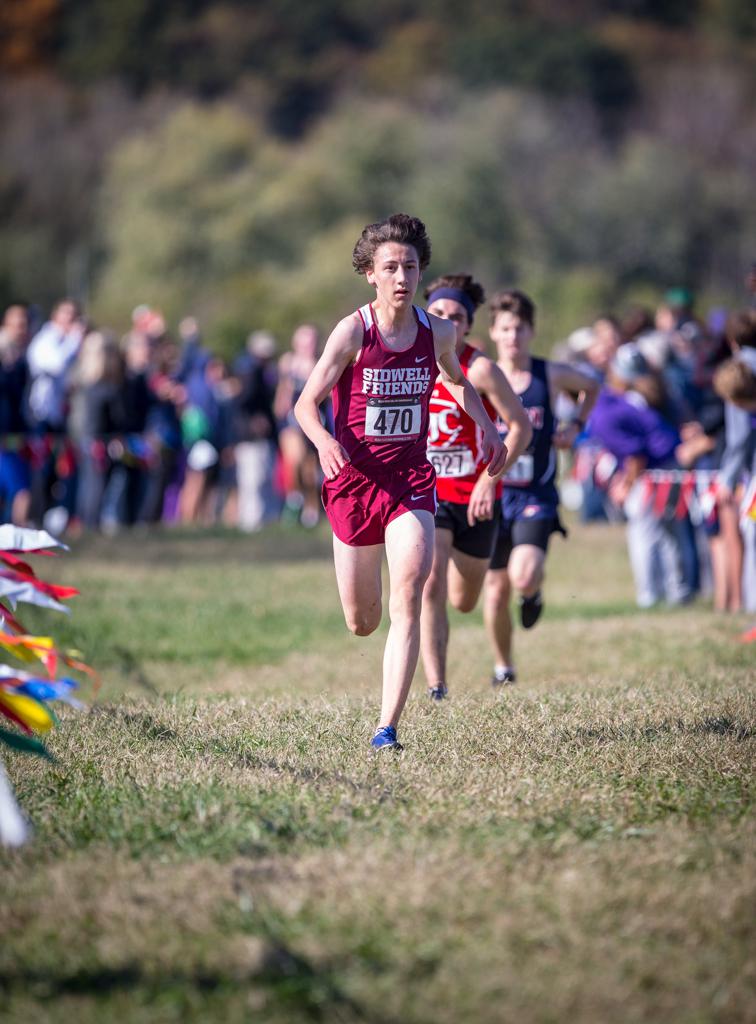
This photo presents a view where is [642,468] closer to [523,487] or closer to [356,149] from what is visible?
[523,487]

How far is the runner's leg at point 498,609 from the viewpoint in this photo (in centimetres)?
958

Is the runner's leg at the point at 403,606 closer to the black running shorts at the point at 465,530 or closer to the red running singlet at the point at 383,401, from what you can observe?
the red running singlet at the point at 383,401

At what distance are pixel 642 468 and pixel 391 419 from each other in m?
7.89

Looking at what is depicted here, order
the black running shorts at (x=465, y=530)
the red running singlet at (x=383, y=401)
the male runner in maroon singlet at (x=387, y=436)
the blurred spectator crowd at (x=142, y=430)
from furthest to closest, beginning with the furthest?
the blurred spectator crowd at (x=142, y=430) → the black running shorts at (x=465, y=530) → the red running singlet at (x=383, y=401) → the male runner in maroon singlet at (x=387, y=436)

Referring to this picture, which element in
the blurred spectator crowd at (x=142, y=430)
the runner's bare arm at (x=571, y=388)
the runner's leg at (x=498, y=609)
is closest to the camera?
the runner's leg at (x=498, y=609)

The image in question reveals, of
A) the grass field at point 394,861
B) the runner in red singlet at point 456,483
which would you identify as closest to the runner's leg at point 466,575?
the runner in red singlet at point 456,483

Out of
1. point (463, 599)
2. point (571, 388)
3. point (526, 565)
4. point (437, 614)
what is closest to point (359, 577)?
point (437, 614)

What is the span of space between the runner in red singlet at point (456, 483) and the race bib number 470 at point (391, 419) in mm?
1629

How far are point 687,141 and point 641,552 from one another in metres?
83.5

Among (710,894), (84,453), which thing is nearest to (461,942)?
(710,894)

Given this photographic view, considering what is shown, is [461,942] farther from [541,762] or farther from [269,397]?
[269,397]

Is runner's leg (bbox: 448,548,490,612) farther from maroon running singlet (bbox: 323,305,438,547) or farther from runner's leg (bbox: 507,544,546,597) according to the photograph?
maroon running singlet (bbox: 323,305,438,547)

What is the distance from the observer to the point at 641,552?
14375 millimetres

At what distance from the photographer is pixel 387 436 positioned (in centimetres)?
695
